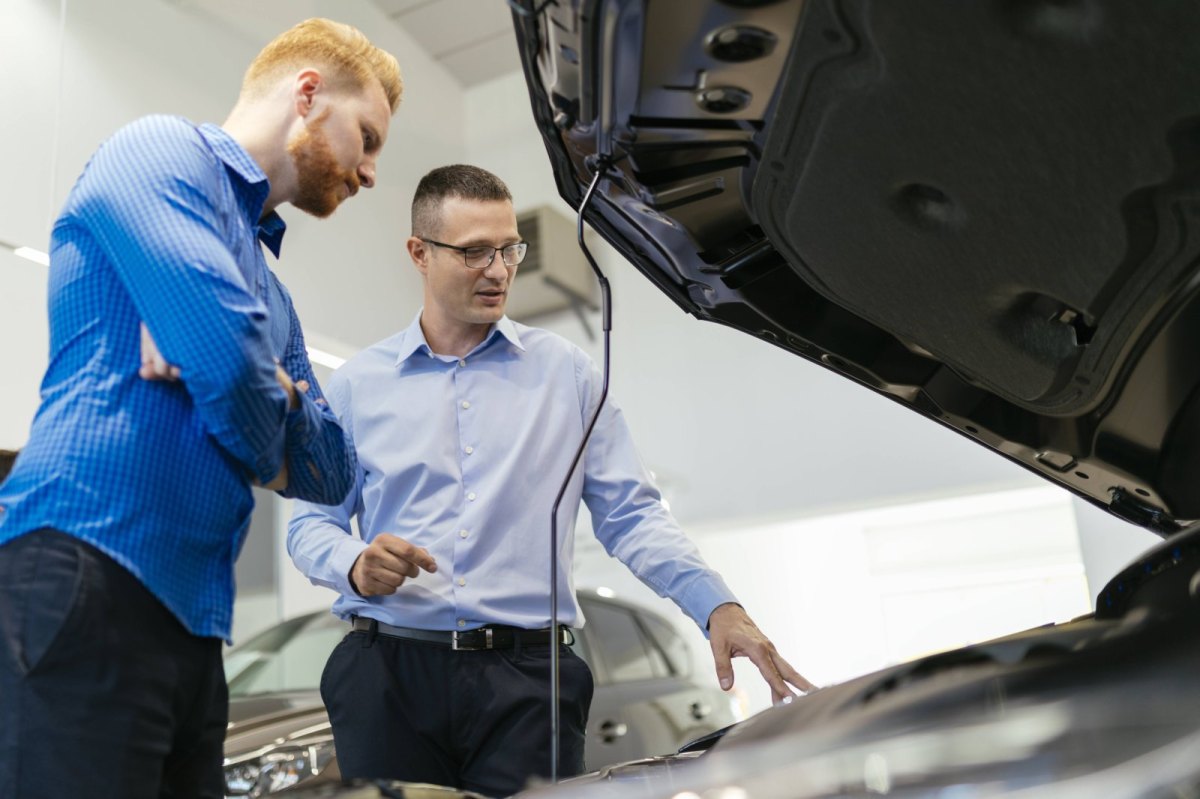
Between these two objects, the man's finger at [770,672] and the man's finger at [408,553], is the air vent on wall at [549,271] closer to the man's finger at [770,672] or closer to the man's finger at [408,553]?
the man's finger at [408,553]

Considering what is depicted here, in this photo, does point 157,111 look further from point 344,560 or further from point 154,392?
point 154,392

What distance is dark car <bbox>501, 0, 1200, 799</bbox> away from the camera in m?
0.73

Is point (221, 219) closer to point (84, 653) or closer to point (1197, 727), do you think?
point (84, 653)

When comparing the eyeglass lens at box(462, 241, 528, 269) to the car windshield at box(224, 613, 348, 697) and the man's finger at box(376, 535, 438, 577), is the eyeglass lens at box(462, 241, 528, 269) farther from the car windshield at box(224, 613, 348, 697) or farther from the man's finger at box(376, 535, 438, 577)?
the car windshield at box(224, 613, 348, 697)

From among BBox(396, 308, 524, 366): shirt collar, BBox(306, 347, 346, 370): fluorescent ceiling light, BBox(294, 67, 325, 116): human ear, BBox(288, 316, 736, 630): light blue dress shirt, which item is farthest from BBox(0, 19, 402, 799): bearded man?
BBox(306, 347, 346, 370): fluorescent ceiling light

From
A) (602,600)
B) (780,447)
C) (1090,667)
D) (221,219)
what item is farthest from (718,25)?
(780,447)

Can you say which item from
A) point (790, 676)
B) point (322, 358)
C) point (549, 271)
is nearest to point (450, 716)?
point (790, 676)

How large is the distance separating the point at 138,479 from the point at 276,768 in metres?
1.84

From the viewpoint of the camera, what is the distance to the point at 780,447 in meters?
5.54

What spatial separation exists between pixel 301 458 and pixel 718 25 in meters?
0.61

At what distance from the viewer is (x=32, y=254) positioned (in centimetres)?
309

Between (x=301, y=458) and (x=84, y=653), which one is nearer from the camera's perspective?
(x=84, y=653)

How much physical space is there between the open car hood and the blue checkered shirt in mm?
375

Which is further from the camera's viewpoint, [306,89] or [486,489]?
[486,489]
